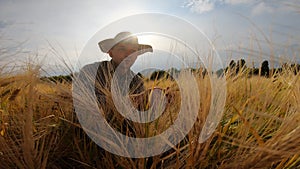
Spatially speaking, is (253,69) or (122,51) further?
(122,51)

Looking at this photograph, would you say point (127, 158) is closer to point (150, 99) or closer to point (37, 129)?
point (150, 99)

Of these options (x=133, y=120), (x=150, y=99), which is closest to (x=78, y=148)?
(x=133, y=120)

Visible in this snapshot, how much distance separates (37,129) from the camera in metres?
1.41

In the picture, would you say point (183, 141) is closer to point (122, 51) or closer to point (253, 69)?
point (253, 69)

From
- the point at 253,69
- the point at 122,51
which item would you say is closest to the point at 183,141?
the point at 253,69

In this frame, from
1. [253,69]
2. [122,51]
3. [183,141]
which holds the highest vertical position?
[122,51]

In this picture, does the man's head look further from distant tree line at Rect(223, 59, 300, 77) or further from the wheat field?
the wheat field

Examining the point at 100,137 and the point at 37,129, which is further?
the point at 37,129

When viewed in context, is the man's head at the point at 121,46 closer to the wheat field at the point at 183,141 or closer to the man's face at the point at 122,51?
the man's face at the point at 122,51

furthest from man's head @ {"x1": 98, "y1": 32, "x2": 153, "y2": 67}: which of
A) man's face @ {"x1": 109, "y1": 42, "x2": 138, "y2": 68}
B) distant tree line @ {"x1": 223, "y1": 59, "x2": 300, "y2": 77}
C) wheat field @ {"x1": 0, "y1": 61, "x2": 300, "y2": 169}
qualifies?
wheat field @ {"x1": 0, "y1": 61, "x2": 300, "y2": 169}

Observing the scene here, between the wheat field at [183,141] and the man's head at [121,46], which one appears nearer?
the wheat field at [183,141]

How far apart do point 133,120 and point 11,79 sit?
56cm

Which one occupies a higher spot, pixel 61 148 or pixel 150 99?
pixel 150 99

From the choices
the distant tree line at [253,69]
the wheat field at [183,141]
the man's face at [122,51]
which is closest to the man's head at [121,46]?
the man's face at [122,51]
